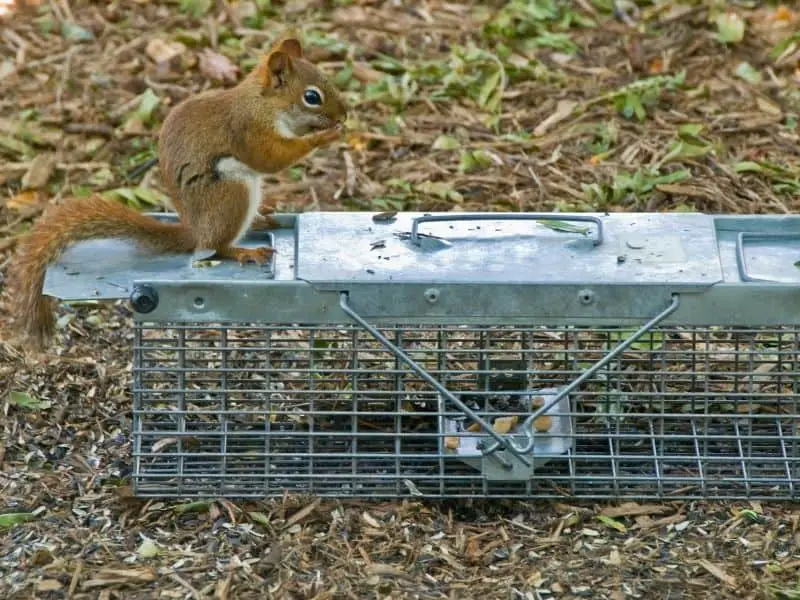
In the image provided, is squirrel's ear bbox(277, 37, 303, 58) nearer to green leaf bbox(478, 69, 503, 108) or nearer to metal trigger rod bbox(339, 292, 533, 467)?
metal trigger rod bbox(339, 292, 533, 467)

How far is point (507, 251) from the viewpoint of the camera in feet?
11.7

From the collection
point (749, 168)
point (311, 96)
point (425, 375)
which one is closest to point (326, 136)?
point (311, 96)

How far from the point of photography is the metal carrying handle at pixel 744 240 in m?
3.46

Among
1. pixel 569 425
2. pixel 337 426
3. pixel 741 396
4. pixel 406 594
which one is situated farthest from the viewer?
pixel 337 426

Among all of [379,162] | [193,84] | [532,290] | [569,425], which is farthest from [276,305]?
[193,84]

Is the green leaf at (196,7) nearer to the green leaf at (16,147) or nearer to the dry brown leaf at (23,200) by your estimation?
the green leaf at (16,147)

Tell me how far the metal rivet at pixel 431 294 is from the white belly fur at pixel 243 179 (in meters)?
0.69

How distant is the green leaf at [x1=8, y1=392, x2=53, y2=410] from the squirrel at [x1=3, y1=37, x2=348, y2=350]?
0.44m

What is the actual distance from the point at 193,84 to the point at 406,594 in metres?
3.26

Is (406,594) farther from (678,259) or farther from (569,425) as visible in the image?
(678,259)

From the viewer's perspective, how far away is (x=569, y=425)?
3686 millimetres

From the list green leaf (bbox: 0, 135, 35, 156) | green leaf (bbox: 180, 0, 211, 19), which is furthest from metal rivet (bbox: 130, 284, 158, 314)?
green leaf (bbox: 180, 0, 211, 19)

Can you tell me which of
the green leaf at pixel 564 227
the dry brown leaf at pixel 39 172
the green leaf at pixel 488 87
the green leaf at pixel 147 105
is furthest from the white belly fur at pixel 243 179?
the green leaf at pixel 488 87

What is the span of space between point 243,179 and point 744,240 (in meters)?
1.37
